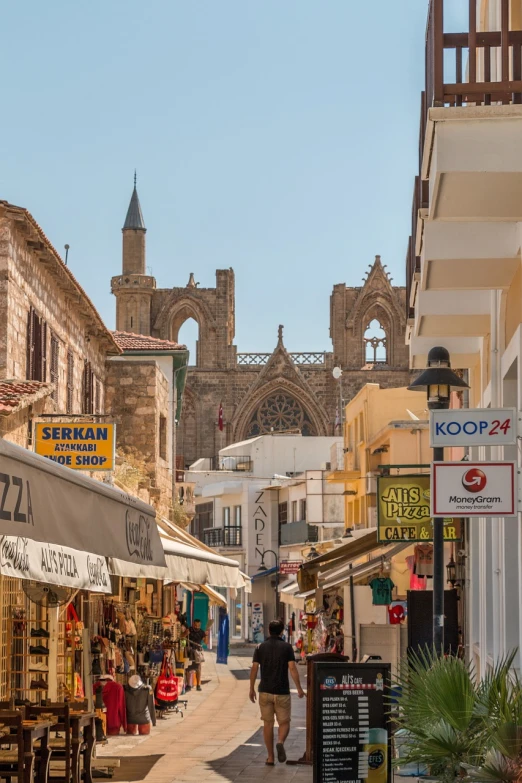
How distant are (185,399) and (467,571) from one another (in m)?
65.4

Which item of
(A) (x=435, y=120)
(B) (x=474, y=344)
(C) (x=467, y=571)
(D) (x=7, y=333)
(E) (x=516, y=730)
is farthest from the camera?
(D) (x=7, y=333)

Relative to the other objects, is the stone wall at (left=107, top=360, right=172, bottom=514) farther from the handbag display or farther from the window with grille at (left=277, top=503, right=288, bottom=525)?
the window with grille at (left=277, top=503, right=288, bottom=525)

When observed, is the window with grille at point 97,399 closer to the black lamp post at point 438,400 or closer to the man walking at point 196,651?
the man walking at point 196,651

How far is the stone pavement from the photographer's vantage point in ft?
37.2

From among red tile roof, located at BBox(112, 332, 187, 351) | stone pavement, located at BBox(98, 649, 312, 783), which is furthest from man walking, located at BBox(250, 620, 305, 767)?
red tile roof, located at BBox(112, 332, 187, 351)

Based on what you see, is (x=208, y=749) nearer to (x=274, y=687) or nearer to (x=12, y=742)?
(x=274, y=687)

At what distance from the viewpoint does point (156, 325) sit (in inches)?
3095

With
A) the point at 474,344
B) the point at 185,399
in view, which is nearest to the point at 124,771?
the point at 474,344

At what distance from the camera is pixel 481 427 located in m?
7.01

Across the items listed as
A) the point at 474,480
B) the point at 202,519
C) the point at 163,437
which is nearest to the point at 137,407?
the point at 163,437

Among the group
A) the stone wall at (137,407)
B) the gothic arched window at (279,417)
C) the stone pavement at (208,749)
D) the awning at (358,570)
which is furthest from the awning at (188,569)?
the gothic arched window at (279,417)

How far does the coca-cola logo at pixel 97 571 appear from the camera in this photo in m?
8.29

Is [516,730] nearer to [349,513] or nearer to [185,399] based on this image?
[349,513]

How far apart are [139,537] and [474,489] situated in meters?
2.34
